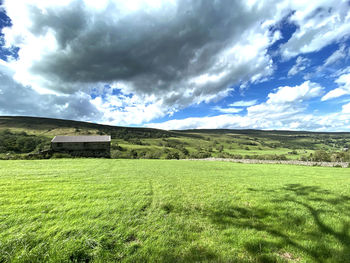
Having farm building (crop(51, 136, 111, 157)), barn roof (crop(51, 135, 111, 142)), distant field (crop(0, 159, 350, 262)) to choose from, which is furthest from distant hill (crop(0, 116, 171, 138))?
distant field (crop(0, 159, 350, 262))

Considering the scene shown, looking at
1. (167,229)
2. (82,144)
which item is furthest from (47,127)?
(167,229)

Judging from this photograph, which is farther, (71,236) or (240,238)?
(240,238)

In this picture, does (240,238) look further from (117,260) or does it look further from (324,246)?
(117,260)

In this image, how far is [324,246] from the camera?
4059 mm

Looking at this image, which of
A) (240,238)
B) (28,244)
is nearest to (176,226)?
(240,238)

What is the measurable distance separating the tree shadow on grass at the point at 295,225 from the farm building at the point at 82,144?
5268cm

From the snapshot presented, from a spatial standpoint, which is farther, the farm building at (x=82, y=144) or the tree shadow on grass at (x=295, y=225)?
the farm building at (x=82, y=144)

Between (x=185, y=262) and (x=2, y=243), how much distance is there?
175 inches

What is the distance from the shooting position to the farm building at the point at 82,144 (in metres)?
51.6

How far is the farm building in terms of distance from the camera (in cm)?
5158

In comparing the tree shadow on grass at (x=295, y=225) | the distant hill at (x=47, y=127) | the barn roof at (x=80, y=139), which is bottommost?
the tree shadow on grass at (x=295, y=225)

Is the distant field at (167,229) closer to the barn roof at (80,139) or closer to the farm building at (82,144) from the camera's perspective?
the farm building at (82,144)

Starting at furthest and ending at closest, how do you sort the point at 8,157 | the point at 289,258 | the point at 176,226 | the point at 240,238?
the point at 8,157 < the point at 176,226 < the point at 240,238 < the point at 289,258

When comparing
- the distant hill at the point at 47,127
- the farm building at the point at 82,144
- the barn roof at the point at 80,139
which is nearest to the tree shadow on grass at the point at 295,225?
the farm building at the point at 82,144
